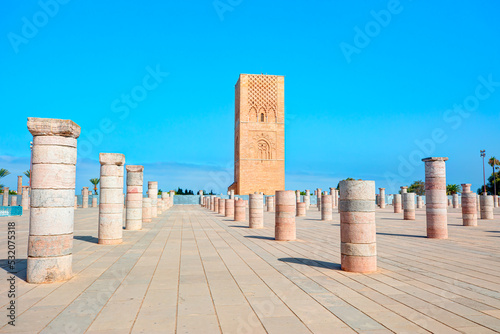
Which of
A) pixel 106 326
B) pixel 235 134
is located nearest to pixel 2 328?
pixel 106 326

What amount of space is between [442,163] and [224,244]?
21.8ft

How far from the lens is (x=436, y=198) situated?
11.0 meters

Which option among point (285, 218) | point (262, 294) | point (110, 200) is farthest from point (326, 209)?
point (262, 294)

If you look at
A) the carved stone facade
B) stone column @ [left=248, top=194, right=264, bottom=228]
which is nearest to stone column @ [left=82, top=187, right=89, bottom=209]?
the carved stone facade

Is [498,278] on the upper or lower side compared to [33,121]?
lower

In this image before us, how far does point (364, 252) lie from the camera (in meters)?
6.09

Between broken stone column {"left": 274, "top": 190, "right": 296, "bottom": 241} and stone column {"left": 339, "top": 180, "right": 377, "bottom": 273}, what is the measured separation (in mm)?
3979

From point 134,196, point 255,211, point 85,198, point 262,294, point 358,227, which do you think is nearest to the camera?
point 262,294

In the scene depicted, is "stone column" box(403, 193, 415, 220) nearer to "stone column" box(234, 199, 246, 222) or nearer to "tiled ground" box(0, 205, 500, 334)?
"stone column" box(234, 199, 246, 222)

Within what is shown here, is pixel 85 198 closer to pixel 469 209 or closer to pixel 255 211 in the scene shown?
pixel 255 211

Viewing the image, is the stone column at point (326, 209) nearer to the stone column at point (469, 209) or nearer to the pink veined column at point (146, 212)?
the stone column at point (469, 209)

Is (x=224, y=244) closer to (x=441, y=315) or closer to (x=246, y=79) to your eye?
(x=441, y=315)

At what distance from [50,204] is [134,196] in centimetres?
797

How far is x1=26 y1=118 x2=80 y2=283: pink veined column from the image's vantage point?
548 centimetres
